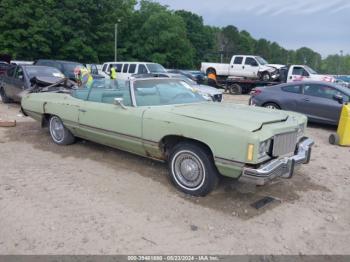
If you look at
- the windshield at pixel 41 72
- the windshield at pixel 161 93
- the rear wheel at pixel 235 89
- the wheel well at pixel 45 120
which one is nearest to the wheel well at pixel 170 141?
the windshield at pixel 161 93

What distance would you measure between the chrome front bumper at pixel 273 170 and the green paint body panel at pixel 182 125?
0.11 metres

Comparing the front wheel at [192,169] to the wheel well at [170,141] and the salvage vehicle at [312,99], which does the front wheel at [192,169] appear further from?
the salvage vehicle at [312,99]

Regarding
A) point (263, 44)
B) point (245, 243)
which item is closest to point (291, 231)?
point (245, 243)

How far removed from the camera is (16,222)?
371 cm

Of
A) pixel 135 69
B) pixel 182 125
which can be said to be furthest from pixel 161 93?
pixel 135 69

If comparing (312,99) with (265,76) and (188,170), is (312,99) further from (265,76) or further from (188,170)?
(265,76)

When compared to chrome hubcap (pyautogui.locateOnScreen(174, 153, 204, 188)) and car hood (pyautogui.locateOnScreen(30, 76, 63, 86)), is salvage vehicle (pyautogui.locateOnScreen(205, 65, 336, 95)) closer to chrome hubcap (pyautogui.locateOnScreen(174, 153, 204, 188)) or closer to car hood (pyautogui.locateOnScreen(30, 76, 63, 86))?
car hood (pyautogui.locateOnScreen(30, 76, 63, 86))

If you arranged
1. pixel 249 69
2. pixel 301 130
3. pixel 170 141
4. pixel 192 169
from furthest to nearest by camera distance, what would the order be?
pixel 249 69 → pixel 301 130 → pixel 170 141 → pixel 192 169

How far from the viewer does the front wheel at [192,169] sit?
4.23 m

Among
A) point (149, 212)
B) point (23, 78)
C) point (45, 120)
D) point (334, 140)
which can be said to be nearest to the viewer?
point (149, 212)

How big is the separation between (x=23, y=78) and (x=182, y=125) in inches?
346

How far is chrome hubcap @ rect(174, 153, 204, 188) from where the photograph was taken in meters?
4.36

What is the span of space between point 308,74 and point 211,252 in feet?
61.3

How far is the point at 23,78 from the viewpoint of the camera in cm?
1128
